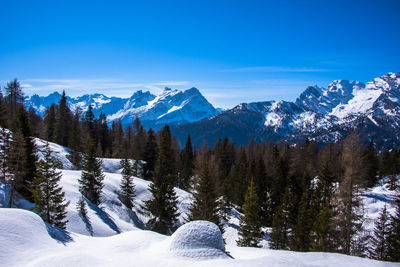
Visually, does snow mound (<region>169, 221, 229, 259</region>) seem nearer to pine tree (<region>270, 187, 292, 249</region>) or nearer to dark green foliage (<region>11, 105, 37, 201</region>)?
pine tree (<region>270, 187, 292, 249</region>)

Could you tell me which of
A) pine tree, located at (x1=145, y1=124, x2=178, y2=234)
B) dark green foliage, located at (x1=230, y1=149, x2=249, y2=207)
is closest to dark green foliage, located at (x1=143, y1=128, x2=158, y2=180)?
dark green foliage, located at (x1=230, y1=149, x2=249, y2=207)

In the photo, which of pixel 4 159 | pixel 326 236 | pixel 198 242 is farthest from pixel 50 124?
pixel 326 236

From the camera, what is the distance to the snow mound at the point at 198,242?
10.8m

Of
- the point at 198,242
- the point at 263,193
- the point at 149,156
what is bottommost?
the point at 263,193

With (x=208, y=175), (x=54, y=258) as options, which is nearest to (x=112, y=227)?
(x=208, y=175)

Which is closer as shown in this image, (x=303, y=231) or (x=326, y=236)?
(x=326, y=236)

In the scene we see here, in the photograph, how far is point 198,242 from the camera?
11.3m

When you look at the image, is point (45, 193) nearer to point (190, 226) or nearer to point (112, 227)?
point (112, 227)

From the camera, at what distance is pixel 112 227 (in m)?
28.0

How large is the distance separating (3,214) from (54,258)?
5222 millimetres

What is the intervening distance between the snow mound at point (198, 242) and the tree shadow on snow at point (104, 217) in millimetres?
19292

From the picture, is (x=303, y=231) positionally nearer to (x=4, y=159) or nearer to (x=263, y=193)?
(x=263, y=193)

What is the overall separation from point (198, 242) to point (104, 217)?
73.4 feet

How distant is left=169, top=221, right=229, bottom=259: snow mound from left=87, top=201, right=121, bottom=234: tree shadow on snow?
19292 millimetres
